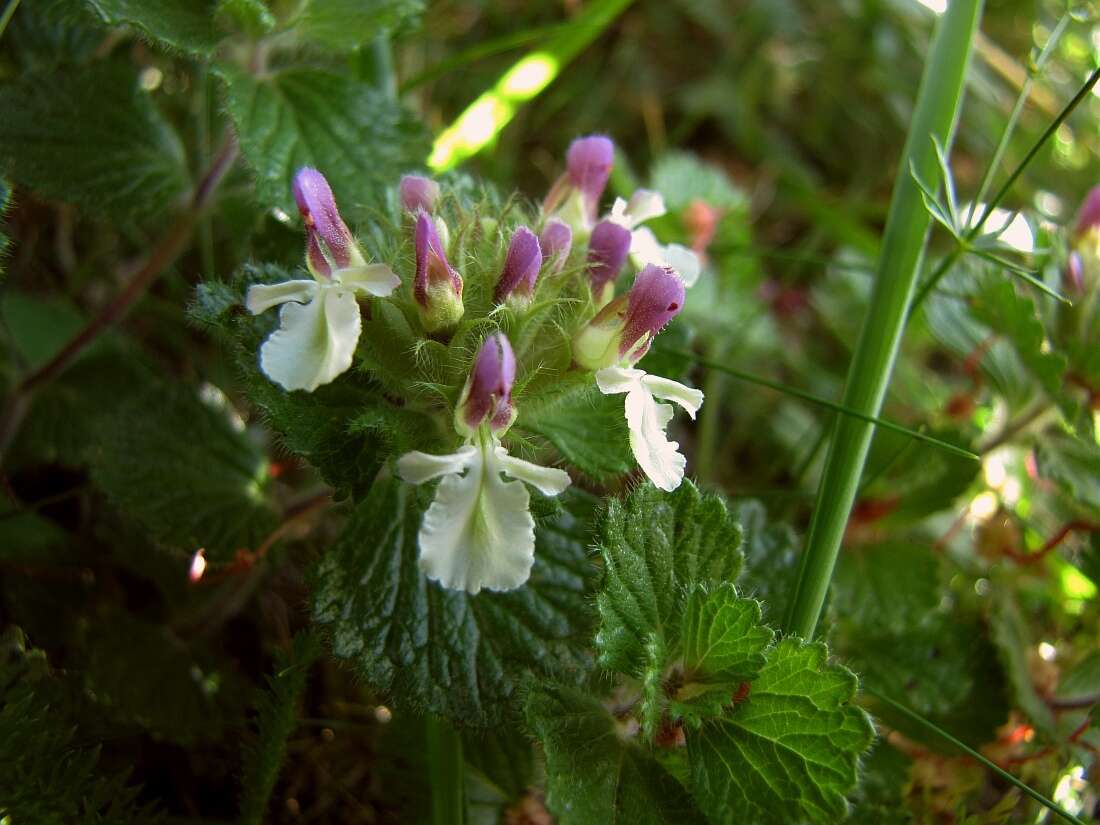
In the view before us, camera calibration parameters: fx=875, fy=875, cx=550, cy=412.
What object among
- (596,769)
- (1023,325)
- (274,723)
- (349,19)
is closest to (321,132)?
(349,19)

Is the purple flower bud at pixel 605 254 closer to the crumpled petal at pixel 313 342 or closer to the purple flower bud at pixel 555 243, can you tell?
the purple flower bud at pixel 555 243

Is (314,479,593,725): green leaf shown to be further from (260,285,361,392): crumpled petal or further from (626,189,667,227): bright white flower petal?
(626,189,667,227): bright white flower petal

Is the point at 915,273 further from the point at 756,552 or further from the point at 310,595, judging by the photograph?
the point at 310,595

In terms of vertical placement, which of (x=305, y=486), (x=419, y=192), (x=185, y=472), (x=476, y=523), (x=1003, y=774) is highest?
(x=419, y=192)

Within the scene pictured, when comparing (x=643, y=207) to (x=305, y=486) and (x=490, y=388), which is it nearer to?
(x=490, y=388)

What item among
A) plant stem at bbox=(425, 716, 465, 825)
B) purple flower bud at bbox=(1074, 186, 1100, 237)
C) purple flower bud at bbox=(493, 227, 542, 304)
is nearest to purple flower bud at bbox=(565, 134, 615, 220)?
purple flower bud at bbox=(493, 227, 542, 304)

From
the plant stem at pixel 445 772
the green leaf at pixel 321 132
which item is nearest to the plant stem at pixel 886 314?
the plant stem at pixel 445 772

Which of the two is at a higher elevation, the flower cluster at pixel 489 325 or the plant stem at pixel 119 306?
the flower cluster at pixel 489 325
